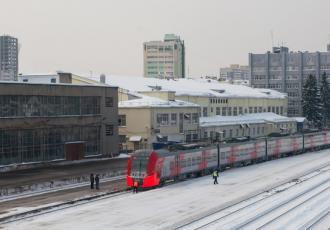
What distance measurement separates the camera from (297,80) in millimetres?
157625

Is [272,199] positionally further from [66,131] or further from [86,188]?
[66,131]

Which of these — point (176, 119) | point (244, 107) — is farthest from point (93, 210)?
point (244, 107)

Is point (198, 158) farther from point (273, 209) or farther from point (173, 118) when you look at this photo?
point (173, 118)

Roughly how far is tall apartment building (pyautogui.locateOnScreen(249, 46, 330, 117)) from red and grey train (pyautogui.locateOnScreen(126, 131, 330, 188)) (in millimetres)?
75619

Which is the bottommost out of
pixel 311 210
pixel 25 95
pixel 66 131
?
pixel 311 210

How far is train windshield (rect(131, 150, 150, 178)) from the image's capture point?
43.5m

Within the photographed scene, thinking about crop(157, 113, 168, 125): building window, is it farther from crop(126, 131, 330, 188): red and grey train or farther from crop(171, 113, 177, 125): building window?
crop(126, 131, 330, 188): red and grey train

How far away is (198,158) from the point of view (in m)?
52.2

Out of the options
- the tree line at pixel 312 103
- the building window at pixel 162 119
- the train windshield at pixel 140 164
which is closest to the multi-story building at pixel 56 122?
the building window at pixel 162 119

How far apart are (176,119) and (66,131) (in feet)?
70.2

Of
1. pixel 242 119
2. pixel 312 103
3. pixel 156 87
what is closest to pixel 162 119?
pixel 156 87

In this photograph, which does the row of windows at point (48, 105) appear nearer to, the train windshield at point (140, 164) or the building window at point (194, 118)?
the train windshield at point (140, 164)

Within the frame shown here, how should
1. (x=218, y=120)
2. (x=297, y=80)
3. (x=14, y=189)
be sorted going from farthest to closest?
(x=297, y=80), (x=218, y=120), (x=14, y=189)

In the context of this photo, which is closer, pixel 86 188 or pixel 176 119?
pixel 86 188
